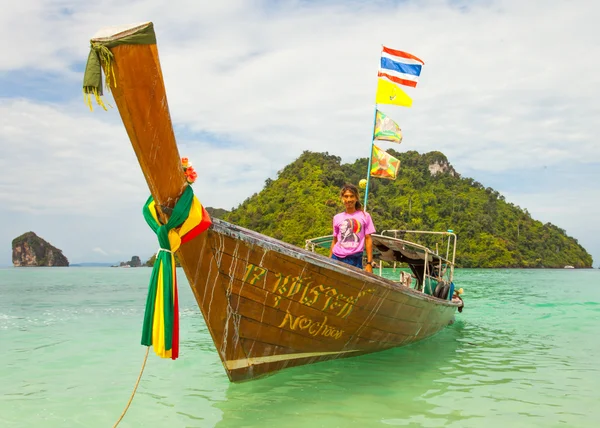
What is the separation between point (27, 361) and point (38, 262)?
106 m

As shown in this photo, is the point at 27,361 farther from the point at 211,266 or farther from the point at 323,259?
the point at 323,259

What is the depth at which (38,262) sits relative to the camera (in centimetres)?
10031

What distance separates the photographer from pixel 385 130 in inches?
321

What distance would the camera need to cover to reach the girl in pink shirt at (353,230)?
18.0 feet

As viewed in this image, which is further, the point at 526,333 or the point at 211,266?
the point at 526,333

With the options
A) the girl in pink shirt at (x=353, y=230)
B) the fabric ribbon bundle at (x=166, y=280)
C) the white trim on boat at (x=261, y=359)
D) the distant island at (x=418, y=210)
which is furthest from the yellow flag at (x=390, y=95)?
the distant island at (x=418, y=210)

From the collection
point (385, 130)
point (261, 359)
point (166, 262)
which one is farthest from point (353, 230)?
point (385, 130)

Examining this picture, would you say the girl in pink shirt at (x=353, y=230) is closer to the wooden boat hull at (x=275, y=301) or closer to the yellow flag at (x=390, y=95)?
the wooden boat hull at (x=275, y=301)


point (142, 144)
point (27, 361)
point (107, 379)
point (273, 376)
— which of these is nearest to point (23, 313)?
point (27, 361)

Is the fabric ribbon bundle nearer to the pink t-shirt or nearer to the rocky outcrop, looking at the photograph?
the pink t-shirt

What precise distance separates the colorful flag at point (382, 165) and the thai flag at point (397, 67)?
4.02 feet

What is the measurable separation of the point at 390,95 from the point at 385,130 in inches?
24.2

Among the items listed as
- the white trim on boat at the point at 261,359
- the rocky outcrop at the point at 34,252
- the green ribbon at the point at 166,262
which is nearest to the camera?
the green ribbon at the point at 166,262

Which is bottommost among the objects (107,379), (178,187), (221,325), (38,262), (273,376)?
(38,262)
